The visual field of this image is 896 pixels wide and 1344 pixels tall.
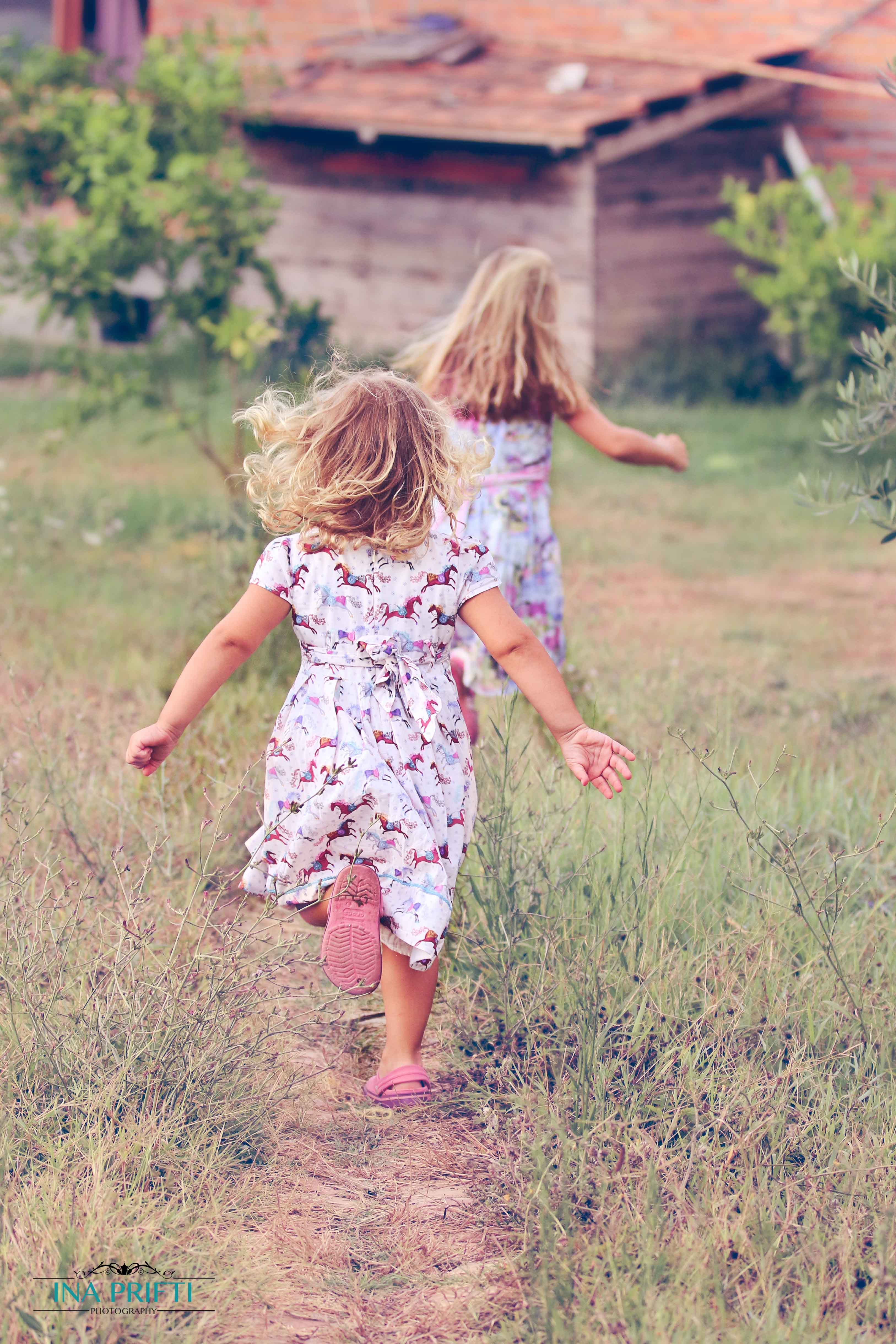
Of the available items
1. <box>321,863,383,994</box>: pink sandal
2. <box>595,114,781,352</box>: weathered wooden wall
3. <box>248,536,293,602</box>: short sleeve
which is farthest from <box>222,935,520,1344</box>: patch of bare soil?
<box>595,114,781,352</box>: weathered wooden wall

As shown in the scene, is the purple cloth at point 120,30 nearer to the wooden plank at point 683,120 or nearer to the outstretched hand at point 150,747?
the wooden plank at point 683,120

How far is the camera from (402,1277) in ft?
7.57

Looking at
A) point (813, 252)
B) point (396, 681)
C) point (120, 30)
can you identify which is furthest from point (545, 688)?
point (120, 30)

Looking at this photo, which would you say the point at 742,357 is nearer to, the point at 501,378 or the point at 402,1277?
the point at 501,378

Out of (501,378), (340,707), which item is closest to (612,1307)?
(340,707)

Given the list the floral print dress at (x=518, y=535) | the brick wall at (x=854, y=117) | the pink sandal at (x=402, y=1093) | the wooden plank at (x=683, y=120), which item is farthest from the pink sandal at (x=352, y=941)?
the brick wall at (x=854, y=117)

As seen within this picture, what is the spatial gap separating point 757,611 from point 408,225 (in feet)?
19.1

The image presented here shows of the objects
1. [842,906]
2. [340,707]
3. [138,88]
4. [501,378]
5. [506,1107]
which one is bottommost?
[506,1107]

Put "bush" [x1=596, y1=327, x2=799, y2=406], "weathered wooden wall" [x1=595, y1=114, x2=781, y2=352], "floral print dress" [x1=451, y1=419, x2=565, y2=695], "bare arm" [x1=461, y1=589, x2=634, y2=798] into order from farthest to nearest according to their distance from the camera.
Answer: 1. "bush" [x1=596, y1=327, x2=799, y2=406]
2. "weathered wooden wall" [x1=595, y1=114, x2=781, y2=352]
3. "floral print dress" [x1=451, y1=419, x2=565, y2=695]
4. "bare arm" [x1=461, y1=589, x2=634, y2=798]

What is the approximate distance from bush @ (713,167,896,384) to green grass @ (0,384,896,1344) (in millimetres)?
5111

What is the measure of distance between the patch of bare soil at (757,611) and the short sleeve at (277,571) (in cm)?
322

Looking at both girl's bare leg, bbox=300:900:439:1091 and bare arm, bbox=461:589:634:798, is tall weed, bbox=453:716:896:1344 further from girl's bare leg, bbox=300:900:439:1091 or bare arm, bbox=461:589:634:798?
bare arm, bbox=461:589:634:798

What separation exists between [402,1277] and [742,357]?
10.1 metres

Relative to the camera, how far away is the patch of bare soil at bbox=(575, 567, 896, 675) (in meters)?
6.02
